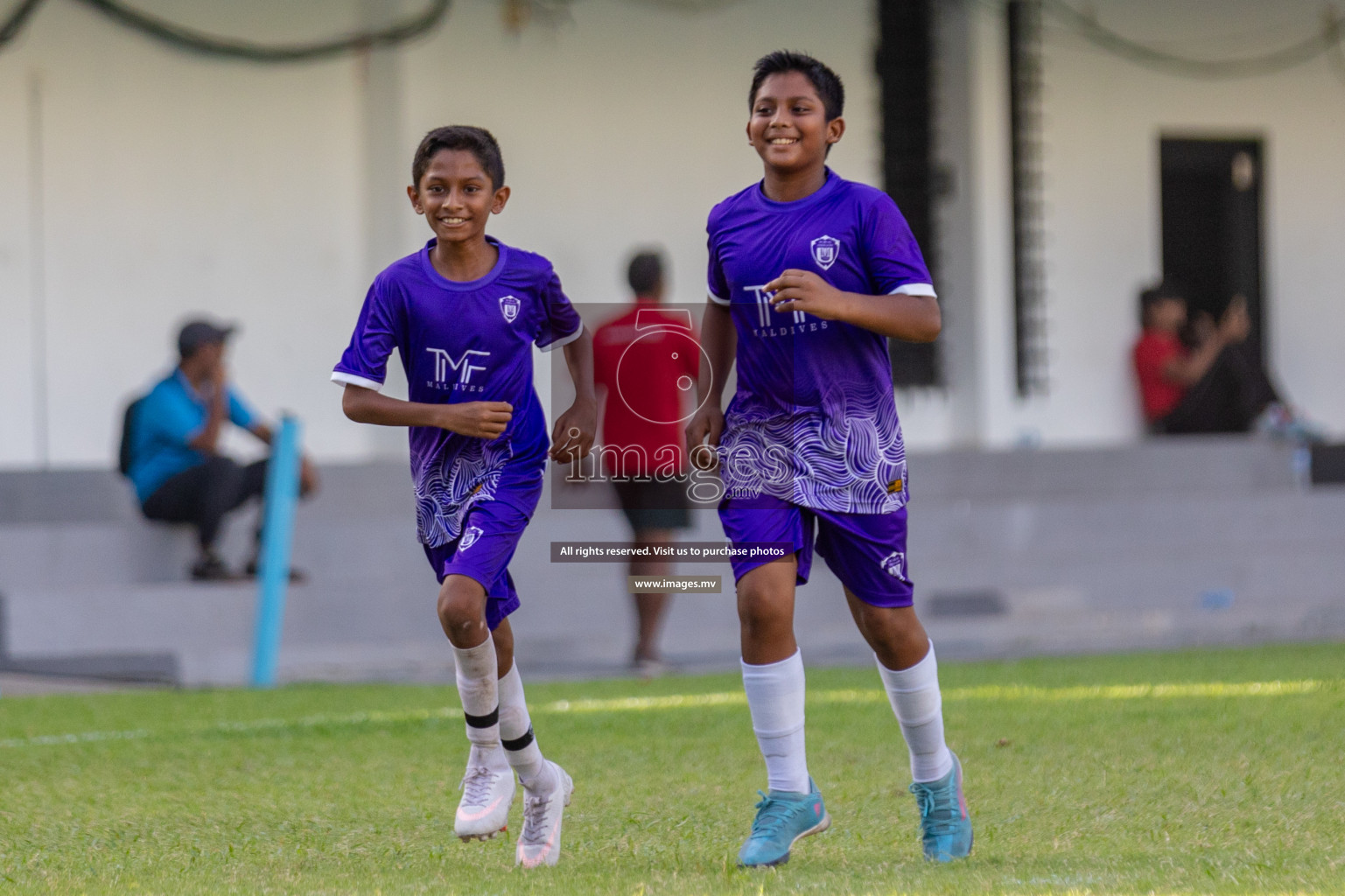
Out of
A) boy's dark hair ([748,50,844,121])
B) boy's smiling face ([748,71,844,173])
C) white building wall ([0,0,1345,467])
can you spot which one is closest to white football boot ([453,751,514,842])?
boy's smiling face ([748,71,844,173])

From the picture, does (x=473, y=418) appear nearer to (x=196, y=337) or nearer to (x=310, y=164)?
(x=196, y=337)

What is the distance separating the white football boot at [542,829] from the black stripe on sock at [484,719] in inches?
7.1

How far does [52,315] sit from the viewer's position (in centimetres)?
1197

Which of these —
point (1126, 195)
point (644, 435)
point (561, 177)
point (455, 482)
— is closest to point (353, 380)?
point (455, 482)

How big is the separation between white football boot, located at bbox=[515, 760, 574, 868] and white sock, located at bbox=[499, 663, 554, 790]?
0.03m

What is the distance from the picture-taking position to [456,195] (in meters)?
4.59

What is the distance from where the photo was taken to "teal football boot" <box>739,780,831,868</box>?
409 cm

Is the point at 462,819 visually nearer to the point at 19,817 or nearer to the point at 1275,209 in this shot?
Result: the point at 19,817

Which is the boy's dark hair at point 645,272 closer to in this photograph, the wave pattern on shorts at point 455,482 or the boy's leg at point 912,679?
the wave pattern on shorts at point 455,482

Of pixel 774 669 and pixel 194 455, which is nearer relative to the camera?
pixel 774 669

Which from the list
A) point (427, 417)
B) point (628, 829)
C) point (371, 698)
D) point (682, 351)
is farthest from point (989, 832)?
point (371, 698)

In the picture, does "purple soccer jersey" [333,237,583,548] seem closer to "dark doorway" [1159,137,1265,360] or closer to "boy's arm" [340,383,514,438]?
"boy's arm" [340,383,514,438]

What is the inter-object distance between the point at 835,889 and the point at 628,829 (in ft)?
3.90

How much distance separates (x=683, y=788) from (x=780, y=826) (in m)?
1.57
